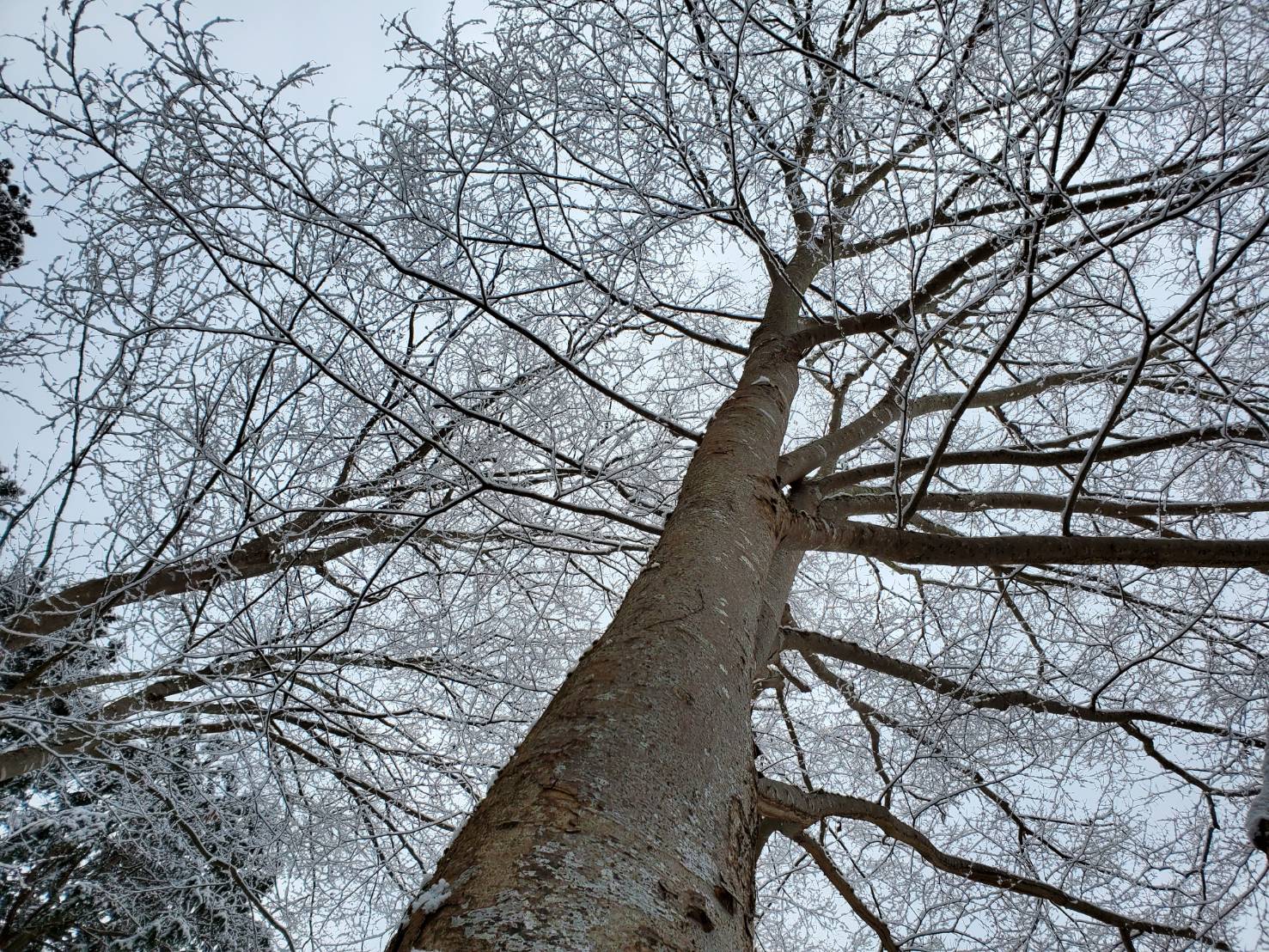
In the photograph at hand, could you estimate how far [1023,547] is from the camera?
6.52ft

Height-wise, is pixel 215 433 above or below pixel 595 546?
below

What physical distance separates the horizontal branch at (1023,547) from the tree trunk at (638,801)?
0.61 meters

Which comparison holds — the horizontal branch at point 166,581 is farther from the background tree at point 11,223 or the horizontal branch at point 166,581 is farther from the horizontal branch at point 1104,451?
the horizontal branch at point 1104,451

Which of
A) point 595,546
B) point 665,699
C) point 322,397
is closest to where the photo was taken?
point 665,699

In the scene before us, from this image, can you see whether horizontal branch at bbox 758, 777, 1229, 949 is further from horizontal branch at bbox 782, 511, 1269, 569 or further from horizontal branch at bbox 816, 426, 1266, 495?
horizontal branch at bbox 816, 426, 1266, 495

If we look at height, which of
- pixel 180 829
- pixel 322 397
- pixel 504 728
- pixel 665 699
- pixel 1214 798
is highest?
pixel 1214 798

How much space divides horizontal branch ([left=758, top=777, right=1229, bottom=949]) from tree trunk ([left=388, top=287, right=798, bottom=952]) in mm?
836

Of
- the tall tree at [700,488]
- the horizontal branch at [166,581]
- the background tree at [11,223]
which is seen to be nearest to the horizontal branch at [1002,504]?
the tall tree at [700,488]

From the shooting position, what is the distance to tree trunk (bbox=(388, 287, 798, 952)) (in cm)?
79

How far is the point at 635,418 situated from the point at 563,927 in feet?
7.17

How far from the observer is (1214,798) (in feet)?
9.75

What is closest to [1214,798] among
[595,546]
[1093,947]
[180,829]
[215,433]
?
[1093,947]

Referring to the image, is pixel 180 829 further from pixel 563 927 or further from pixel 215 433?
pixel 563 927

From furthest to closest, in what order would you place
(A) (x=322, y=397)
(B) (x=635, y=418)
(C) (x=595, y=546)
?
(C) (x=595, y=546), (A) (x=322, y=397), (B) (x=635, y=418)
